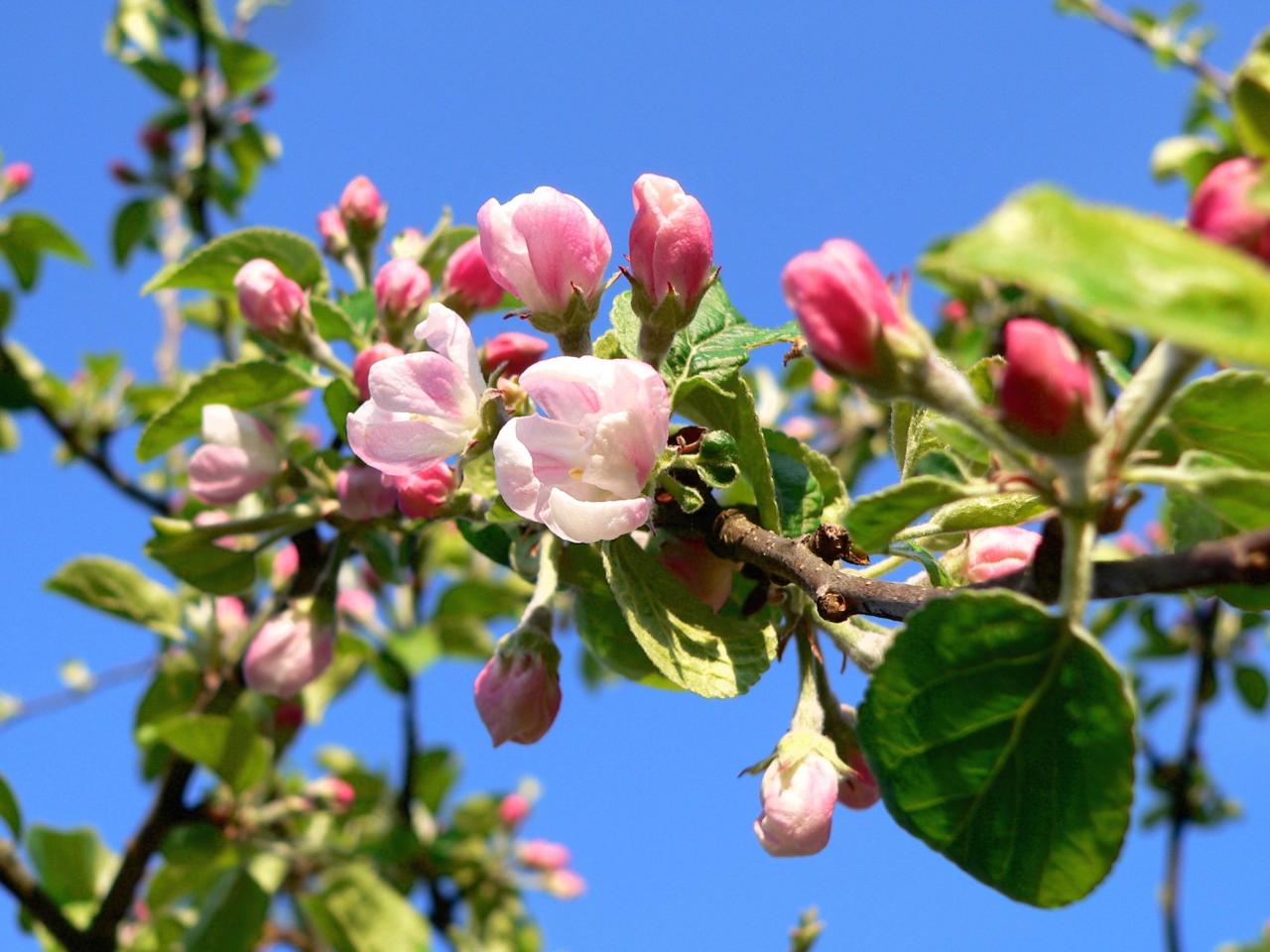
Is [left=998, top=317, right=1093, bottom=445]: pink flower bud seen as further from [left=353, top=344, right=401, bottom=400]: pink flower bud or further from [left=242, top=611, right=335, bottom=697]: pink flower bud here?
[left=242, top=611, right=335, bottom=697]: pink flower bud

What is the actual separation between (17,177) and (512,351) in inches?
109

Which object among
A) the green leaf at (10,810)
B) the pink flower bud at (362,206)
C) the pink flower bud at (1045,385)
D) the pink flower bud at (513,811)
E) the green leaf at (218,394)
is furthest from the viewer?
the pink flower bud at (513,811)

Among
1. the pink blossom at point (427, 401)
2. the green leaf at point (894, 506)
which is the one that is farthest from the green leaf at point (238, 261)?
the green leaf at point (894, 506)

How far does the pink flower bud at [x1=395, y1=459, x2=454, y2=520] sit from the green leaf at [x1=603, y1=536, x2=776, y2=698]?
228 millimetres

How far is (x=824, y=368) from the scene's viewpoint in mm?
706

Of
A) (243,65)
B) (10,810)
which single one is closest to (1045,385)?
(10,810)

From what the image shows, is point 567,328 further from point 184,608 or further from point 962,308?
point 962,308

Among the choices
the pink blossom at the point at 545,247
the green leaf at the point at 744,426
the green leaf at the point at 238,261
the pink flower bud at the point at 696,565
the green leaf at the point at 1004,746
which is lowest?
the green leaf at the point at 1004,746

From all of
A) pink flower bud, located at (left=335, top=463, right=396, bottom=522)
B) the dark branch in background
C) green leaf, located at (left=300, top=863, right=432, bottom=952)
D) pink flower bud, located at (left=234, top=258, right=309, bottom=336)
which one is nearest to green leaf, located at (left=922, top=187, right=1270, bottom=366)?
pink flower bud, located at (left=335, top=463, right=396, bottom=522)

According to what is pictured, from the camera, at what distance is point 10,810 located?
1.89 m

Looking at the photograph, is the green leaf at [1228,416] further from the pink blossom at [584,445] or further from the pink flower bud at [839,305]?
the pink blossom at [584,445]

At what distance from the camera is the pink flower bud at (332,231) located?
1.76 m

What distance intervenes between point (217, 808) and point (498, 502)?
4.11 ft

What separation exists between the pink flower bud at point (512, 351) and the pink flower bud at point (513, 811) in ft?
7.77
